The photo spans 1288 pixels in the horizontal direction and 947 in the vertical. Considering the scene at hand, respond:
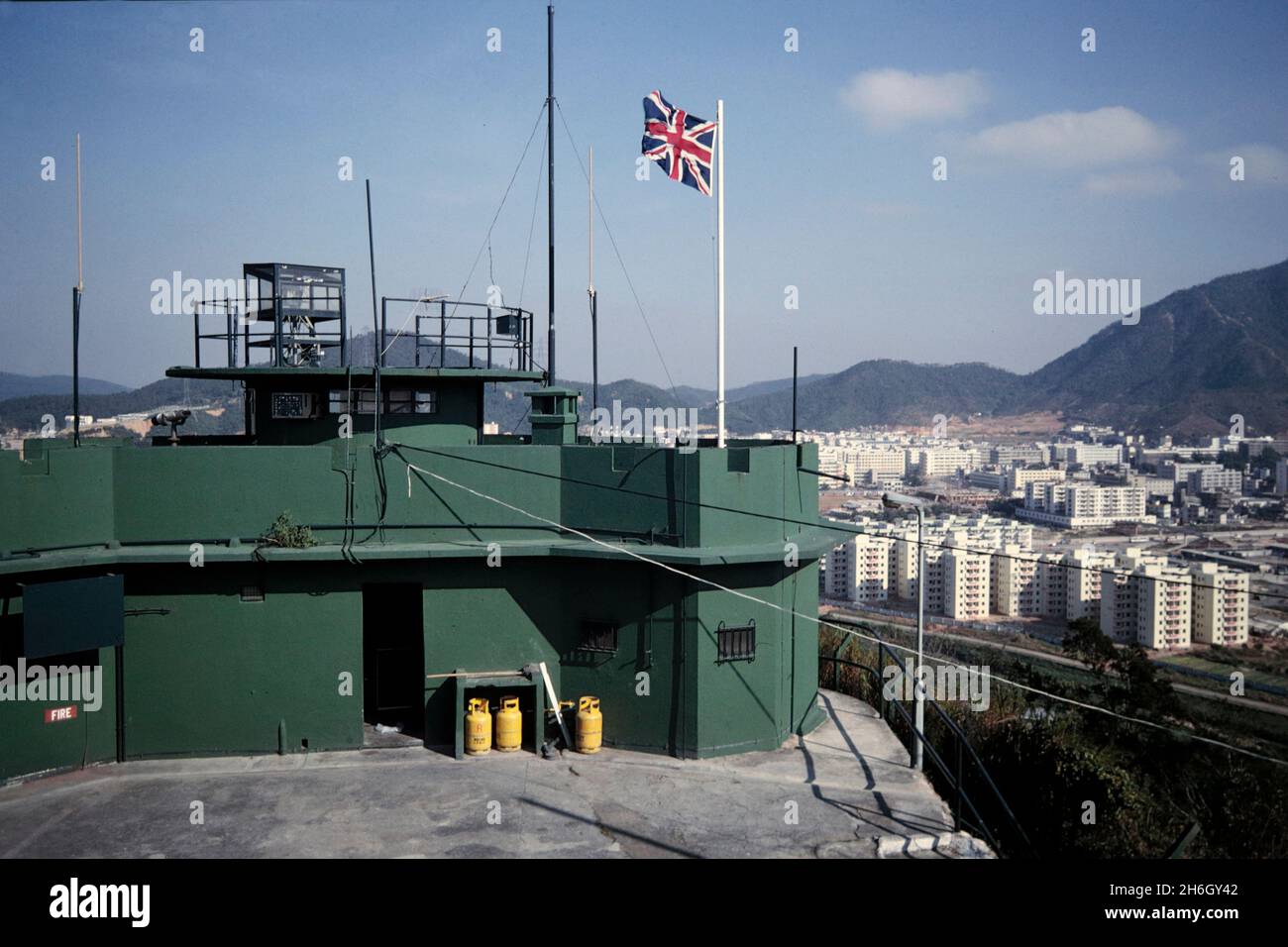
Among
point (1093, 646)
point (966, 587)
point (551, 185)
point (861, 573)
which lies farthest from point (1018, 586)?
point (551, 185)

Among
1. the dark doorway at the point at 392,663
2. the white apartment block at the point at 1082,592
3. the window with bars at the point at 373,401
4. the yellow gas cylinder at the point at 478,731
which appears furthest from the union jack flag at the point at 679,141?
the white apartment block at the point at 1082,592

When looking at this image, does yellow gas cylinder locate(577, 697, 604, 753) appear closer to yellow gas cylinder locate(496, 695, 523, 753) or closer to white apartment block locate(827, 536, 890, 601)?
yellow gas cylinder locate(496, 695, 523, 753)

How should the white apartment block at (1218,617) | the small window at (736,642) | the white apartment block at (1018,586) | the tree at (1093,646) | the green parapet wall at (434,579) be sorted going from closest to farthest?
the green parapet wall at (434,579) < the small window at (736,642) < the tree at (1093,646) < the white apartment block at (1218,617) < the white apartment block at (1018,586)

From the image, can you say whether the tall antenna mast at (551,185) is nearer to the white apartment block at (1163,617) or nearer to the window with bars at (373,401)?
the window with bars at (373,401)

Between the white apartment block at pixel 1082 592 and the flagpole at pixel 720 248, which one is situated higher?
the flagpole at pixel 720 248

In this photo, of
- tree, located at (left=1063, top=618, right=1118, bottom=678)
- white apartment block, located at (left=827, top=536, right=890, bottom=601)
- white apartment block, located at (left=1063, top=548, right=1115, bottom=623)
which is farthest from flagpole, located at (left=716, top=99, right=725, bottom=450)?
white apartment block, located at (left=827, top=536, right=890, bottom=601)
